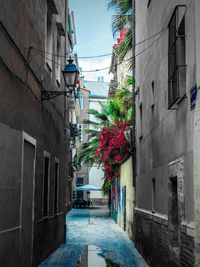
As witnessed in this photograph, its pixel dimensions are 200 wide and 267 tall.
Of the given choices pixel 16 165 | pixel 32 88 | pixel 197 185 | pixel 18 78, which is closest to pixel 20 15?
pixel 18 78

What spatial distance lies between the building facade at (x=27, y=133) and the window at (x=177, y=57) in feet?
9.46

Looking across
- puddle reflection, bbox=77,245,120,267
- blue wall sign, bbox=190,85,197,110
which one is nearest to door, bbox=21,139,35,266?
puddle reflection, bbox=77,245,120,267

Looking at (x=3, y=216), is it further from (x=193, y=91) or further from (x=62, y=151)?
(x=62, y=151)

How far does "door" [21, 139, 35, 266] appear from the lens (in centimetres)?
977

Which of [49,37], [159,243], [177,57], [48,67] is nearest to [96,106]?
[49,37]

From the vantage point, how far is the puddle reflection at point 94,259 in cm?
1282

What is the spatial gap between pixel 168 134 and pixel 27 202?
3287mm

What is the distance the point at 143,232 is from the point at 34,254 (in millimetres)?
4364

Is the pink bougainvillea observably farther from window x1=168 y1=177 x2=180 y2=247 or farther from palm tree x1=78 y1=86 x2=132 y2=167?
window x1=168 y1=177 x2=180 y2=247

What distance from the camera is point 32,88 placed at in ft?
35.2

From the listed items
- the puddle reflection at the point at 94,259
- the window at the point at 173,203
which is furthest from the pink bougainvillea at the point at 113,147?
the window at the point at 173,203

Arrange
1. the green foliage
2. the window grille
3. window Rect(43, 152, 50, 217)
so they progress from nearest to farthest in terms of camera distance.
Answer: window Rect(43, 152, 50, 217)
the green foliage
the window grille

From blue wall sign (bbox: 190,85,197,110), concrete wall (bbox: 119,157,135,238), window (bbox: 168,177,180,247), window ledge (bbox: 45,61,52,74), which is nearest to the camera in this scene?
blue wall sign (bbox: 190,85,197,110)

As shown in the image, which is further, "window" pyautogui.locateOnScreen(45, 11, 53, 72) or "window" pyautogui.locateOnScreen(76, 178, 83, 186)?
"window" pyautogui.locateOnScreen(76, 178, 83, 186)
